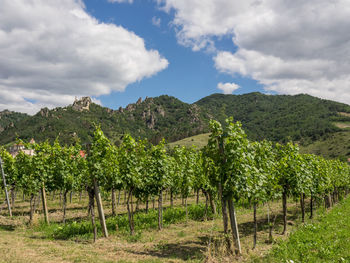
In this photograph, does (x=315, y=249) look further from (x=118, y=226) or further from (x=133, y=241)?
(x=118, y=226)

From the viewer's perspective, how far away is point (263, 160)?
1189cm

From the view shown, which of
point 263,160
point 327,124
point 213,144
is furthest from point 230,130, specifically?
point 327,124

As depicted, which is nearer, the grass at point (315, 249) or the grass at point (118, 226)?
the grass at point (315, 249)

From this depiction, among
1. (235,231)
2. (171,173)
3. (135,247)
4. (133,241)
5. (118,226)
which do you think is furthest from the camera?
(171,173)

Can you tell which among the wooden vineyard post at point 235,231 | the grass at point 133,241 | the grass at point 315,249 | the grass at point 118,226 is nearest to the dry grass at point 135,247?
the grass at point 133,241

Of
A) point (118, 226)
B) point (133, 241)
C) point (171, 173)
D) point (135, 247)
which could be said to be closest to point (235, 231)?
point (135, 247)

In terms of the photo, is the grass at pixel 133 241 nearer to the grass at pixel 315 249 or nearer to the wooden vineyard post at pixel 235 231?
the wooden vineyard post at pixel 235 231

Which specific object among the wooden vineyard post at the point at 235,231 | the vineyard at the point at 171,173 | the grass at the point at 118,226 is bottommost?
the grass at the point at 118,226

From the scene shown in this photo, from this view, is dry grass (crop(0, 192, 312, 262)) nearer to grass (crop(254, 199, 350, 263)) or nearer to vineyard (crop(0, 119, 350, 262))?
vineyard (crop(0, 119, 350, 262))

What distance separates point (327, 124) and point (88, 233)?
221134 millimetres

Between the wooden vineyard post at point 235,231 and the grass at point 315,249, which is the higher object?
the wooden vineyard post at point 235,231

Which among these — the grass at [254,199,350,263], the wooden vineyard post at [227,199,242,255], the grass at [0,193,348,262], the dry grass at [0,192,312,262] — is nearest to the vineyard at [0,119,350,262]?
the wooden vineyard post at [227,199,242,255]

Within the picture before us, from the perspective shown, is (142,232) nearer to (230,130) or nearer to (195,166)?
(195,166)

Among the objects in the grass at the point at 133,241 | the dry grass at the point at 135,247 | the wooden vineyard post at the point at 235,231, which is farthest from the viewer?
the wooden vineyard post at the point at 235,231
